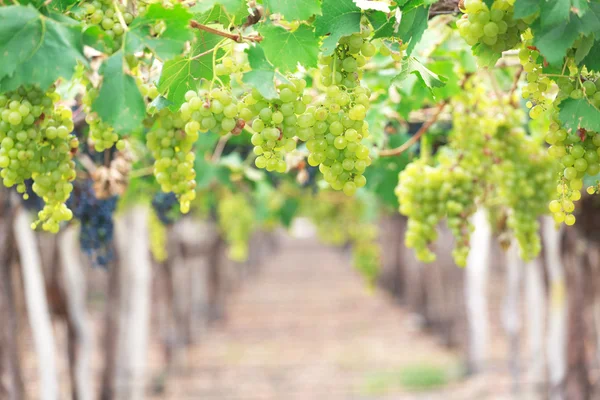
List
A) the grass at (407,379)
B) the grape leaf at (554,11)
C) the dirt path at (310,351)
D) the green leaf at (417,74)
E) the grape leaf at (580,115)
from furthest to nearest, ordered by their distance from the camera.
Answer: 1. the dirt path at (310,351)
2. the grass at (407,379)
3. the green leaf at (417,74)
4. the grape leaf at (580,115)
5. the grape leaf at (554,11)

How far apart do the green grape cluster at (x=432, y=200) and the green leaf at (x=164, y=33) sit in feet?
3.21

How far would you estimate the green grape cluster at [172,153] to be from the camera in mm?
1258

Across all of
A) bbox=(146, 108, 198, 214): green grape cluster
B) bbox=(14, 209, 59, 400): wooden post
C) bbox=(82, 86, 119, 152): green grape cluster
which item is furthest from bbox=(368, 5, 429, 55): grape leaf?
bbox=(14, 209, 59, 400): wooden post

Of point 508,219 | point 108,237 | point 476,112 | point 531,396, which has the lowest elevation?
point 531,396

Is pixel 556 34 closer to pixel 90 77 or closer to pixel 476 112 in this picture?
pixel 90 77

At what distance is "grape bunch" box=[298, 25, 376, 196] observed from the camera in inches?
42.1

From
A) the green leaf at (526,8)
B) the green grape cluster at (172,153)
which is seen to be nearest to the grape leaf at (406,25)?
the green leaf at (526,8)

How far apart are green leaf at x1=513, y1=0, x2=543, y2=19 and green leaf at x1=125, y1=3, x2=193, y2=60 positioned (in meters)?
0.50

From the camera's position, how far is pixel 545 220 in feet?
12.9

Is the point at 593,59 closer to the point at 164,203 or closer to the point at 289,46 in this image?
the point at 289,46

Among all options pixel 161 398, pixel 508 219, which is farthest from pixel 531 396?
pixel 508 219

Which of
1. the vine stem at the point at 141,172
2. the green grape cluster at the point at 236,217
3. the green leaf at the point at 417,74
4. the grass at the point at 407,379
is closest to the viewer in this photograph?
the green leaf at the point at 417,74

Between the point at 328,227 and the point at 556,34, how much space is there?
9.51 metres

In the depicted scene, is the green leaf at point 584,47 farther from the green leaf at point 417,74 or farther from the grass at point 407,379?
the grass at point 407,379
